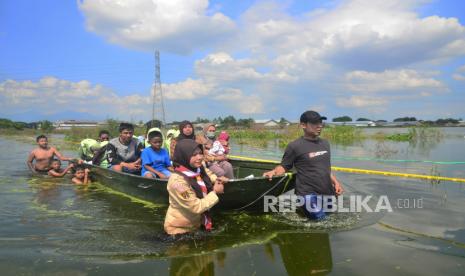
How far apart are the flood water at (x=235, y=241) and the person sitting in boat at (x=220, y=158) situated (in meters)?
1.13

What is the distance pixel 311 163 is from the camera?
4.82 meters

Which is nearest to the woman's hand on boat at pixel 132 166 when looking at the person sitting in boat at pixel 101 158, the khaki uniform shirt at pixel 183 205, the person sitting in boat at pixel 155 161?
the person sitting in boat at pixel 155 161

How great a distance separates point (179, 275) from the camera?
365 cm

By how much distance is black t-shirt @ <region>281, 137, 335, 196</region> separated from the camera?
4812 mm

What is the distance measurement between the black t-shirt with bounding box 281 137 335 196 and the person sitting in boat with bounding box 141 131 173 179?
8.14ft

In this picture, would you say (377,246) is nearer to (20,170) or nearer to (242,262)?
(242,262)

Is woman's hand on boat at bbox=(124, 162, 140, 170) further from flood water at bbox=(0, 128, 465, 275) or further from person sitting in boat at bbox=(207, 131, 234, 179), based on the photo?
person sitting in boat at bbox=(207, 131, 234, 179)

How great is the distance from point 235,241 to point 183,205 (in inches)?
41.6

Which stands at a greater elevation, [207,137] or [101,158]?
[207,137]

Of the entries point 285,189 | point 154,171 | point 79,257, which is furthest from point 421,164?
point 79,257

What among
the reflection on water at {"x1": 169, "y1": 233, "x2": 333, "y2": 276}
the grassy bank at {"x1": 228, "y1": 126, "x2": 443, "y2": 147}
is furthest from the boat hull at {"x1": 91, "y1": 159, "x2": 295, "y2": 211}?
the grassy bank at {"x1": 228, "y1": 126, "x2": 443, "y2": 147}

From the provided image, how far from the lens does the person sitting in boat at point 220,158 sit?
6.78 meters

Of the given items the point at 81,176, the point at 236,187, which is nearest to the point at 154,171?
the point at 236,187

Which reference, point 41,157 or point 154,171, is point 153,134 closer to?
A: point 154,171
